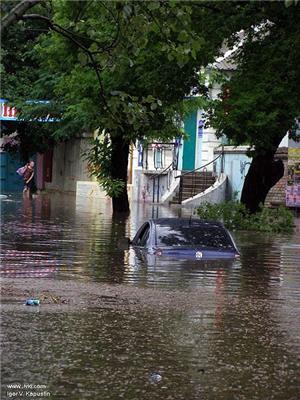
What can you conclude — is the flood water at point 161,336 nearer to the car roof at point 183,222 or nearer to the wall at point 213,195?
the car roof at point 183,222

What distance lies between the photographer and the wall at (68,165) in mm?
51906

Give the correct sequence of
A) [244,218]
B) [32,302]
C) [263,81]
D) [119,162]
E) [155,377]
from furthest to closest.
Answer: [119,162] < [244,218] < [263,81] < [32,302] < [155,377]

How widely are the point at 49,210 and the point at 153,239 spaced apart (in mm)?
17537

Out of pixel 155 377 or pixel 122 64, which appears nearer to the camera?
pixel 155 377

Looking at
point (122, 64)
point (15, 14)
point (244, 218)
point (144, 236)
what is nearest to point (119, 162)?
point (244, 218)

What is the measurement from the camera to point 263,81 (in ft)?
67.6

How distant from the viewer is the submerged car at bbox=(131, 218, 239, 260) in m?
16.2

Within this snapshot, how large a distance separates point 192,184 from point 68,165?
14.4m

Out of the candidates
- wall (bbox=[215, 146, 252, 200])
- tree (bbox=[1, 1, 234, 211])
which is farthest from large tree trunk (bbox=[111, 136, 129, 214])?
wall (bbox=[215, 146, 252, 200])

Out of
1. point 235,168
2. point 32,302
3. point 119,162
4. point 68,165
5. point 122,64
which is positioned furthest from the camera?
point 68,165

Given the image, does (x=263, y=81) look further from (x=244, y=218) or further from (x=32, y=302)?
(x=32, y=302)

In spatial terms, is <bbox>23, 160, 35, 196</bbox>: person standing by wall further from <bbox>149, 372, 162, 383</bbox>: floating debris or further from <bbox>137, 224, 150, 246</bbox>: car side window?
<bbox>149, 372, 162, 383</bbox>: floating debris

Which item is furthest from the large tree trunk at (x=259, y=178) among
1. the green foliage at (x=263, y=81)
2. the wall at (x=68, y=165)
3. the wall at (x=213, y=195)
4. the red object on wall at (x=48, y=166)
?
the red object on wall at (x=48, y=166)

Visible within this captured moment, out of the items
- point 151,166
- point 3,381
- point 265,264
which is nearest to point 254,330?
point 3,381
